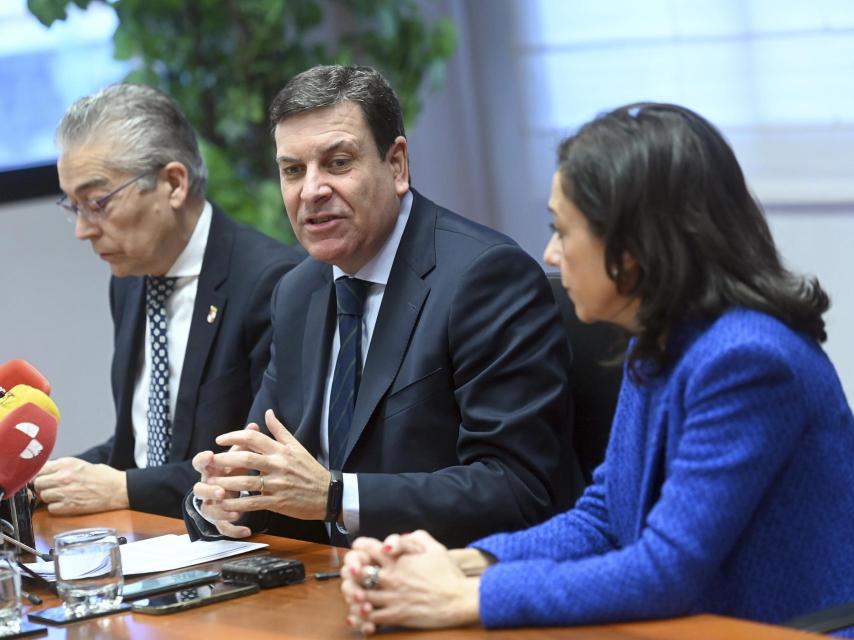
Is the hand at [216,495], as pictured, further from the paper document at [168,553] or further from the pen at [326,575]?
the pen at [326,575]

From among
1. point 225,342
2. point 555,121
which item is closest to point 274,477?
point 225,342

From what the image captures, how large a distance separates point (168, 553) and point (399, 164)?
919 mm

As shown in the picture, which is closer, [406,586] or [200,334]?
[406,586]

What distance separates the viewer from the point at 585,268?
180cm

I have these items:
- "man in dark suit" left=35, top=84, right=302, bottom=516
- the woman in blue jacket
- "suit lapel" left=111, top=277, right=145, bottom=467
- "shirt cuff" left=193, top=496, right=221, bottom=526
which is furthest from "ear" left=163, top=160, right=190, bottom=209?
the woman in blue jacket

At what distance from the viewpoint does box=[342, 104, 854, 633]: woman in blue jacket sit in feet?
5.40

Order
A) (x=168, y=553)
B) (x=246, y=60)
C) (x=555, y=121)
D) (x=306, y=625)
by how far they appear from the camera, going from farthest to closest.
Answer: (x=555, y=121)
(x=246, y=60)
(x=168, y=553)
(x=306, y=625)

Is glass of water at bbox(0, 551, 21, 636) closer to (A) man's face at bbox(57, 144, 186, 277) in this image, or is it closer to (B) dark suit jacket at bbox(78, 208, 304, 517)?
(B) dark suit jacket at bbox(78, 208, 304, 517)

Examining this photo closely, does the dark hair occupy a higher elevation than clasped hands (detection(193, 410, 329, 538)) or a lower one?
higher

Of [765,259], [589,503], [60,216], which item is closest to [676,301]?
[765,259]

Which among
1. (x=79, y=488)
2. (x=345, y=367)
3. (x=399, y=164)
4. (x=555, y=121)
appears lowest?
(x=79, y=488)

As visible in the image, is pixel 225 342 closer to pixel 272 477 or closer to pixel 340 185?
pixel 340 185

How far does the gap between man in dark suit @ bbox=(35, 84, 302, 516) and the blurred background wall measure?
5.31ft

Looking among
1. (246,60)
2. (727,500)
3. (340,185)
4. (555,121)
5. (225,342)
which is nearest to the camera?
(727,500)
